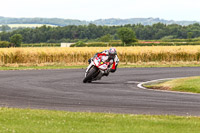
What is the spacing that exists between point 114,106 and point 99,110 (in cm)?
112

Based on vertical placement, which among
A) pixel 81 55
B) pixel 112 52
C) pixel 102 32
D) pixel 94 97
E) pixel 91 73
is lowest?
pixel 102 32

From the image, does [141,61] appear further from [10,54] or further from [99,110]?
[99,110]

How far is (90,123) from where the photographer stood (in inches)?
461

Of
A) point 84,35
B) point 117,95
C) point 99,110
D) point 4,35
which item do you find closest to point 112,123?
point 99,110

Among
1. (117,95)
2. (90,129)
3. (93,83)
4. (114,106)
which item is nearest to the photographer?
(90,129)

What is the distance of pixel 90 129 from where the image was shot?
1086 cm

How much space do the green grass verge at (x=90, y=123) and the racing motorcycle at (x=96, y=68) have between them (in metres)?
9.64

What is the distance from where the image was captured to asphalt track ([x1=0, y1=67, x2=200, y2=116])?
15.2 metres

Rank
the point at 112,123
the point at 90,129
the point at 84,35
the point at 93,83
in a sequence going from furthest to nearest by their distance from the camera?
the point at 84,35 → the point at 93,83 → the point at 112,123 → the point at 90,129

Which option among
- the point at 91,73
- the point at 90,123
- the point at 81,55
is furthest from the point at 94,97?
the point at 81,55

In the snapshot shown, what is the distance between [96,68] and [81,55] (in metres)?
19.7

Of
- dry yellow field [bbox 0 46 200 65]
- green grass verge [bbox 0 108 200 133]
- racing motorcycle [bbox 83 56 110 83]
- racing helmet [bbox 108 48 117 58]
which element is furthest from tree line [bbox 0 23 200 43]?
green grass verge [bbox 0 108 200 133]

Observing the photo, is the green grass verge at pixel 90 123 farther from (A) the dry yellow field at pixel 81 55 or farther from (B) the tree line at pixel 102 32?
(B) the tree line at pixel 102 32

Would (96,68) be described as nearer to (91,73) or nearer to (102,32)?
(91,73)
